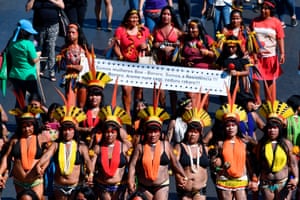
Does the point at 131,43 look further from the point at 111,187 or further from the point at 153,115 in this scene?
the point at 111,187

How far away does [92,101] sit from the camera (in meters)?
15.2

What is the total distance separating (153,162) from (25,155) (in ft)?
5.06

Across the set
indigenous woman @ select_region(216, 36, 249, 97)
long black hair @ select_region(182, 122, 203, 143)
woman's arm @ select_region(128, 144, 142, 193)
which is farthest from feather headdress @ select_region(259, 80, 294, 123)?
indigenous woman @ select_region(216, 36, 249, 97)

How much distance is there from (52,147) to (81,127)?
36.8 inches

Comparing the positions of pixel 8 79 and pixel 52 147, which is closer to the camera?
pixel 52 147

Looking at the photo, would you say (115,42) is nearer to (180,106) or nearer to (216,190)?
(180,106)

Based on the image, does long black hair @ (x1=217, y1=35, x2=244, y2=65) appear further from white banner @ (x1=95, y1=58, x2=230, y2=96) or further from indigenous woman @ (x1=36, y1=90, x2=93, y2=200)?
indigenous woman @ (x1=36, y1=90, x2=93, y2=200)

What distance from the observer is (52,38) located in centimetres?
1830

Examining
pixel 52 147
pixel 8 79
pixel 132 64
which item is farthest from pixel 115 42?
pixel 52 147

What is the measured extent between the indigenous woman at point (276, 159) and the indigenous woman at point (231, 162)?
23 centimetres

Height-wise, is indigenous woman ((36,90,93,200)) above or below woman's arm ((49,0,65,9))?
below

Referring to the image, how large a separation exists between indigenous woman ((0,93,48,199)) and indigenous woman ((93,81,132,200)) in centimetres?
72

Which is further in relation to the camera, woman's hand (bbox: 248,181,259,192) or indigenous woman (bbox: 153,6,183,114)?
indigenous woman (bbox: 153,6,183,114)

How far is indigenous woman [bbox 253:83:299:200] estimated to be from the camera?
14227 mm
